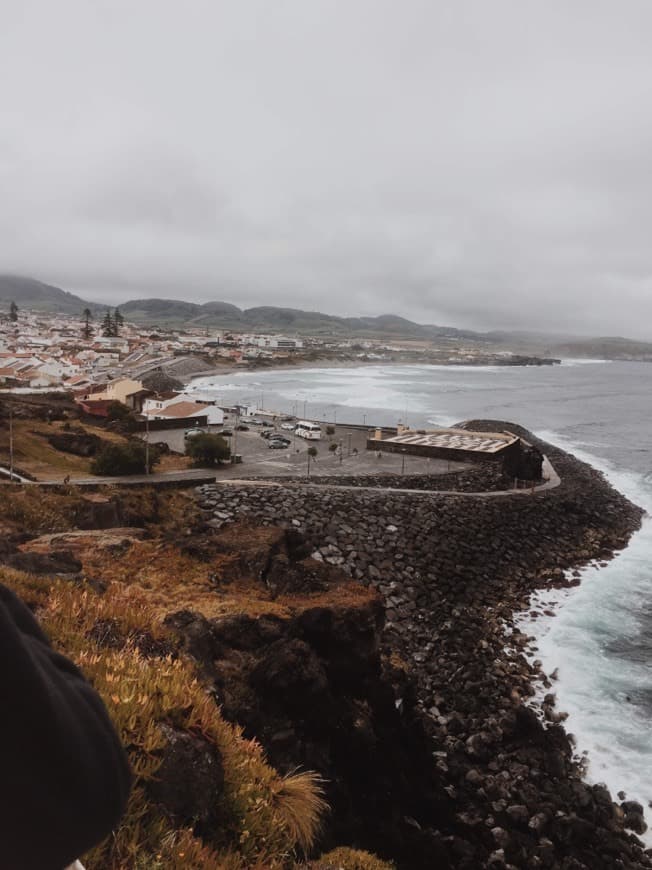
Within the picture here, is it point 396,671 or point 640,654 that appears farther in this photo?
point 640,654

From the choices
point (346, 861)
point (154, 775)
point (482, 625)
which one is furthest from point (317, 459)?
point (154, 775)

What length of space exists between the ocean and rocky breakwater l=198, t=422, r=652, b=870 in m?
0.91

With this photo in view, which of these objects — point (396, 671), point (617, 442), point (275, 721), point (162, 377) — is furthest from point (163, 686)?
point (162, 377)

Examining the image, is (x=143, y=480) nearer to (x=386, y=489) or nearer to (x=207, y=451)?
(x=207, y=451)

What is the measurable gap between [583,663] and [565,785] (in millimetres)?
5168

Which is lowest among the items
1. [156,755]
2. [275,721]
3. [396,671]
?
[396,671]

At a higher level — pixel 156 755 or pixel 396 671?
pixel 156 755

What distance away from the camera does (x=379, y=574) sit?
1828cm

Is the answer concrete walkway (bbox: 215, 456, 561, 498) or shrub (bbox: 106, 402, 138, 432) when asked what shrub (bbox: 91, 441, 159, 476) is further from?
shrub (bbox: 106, 402, 138, 432)

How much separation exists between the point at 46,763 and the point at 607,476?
43.6m

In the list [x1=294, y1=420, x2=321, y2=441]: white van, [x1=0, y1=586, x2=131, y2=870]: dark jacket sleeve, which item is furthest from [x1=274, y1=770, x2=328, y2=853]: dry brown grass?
[x1=294, y1=420, x2=321, y2=441]: white van

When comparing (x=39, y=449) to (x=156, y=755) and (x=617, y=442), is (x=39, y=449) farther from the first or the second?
(x=617, y=442)

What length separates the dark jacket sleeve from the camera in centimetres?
124

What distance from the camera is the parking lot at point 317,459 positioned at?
30094mm
